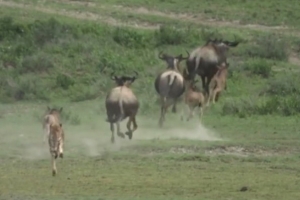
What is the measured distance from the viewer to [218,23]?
38.2 meters

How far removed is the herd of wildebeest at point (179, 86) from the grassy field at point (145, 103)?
0.40 metres

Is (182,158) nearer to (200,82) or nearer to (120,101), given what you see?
(120,101)

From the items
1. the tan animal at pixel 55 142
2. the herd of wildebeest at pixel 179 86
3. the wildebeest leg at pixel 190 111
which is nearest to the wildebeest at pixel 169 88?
the herd of wildebeest at pixel 179 86

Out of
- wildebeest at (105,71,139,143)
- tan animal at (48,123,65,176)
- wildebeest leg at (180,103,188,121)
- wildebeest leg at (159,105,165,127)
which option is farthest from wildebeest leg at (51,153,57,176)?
wildebeest leg at (180,103,188,121)

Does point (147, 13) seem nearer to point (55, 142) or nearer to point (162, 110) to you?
point (162, 110)

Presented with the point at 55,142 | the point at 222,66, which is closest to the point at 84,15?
the point at 222,66

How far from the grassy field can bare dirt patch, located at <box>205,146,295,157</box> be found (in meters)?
0.02

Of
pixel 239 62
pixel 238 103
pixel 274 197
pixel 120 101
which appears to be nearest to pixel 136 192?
pixel 274 197

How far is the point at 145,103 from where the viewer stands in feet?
90.0

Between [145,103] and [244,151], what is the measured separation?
5.92 meters

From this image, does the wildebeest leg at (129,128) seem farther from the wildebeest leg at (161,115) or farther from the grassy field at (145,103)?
the wildebeest leg at (161,115)

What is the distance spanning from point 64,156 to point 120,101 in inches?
88.9

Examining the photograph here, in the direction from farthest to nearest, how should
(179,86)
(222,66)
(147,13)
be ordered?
(147,13), (222,66), (179,86)

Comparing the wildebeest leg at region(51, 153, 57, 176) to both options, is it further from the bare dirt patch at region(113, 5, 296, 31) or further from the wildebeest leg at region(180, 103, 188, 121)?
the bare dirt patch at region(113, 5, 296, 31)
